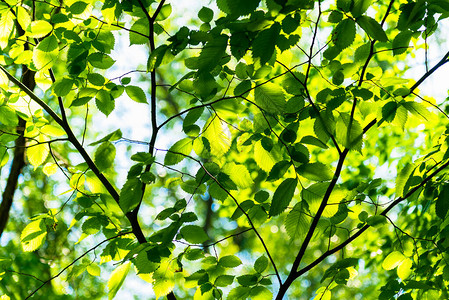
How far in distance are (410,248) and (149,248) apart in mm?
1079

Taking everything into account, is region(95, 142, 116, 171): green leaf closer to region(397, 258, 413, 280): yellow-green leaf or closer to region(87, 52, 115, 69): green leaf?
region(87, 52, 115, 69): green leaf

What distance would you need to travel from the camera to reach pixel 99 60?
5.08ft

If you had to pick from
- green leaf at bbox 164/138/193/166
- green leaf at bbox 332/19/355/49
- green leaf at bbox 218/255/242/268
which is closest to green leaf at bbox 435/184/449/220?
green leaf at bbox 332/19/355/49

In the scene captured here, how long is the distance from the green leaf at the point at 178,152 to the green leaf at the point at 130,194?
16 centimetres

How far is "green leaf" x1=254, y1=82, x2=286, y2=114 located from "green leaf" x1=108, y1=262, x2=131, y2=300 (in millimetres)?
801

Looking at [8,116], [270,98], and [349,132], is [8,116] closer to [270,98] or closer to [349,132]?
[270,98]

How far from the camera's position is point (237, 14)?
0.86 metres

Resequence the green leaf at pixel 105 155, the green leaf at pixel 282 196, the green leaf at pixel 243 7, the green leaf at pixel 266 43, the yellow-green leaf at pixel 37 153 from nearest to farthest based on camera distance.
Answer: the green leaf at pixel 243 7, the green leaf at pixel 266 43, the green leaf at pixel 282 196, the green leaf at pixel 105 155, the yellow-green leaf at pixel 37 153

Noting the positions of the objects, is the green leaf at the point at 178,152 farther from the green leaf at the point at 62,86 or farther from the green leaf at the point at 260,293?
the green leaf at the point at 260,293

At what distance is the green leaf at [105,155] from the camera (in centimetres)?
144

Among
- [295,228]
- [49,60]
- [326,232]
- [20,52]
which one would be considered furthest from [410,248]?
[20,52]

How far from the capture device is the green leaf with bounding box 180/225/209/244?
145 centimetres

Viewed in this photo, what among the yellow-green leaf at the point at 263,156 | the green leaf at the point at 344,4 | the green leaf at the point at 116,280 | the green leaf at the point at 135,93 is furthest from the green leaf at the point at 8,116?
the green leaf at the point at 344,4

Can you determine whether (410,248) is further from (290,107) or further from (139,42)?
(139,42)
